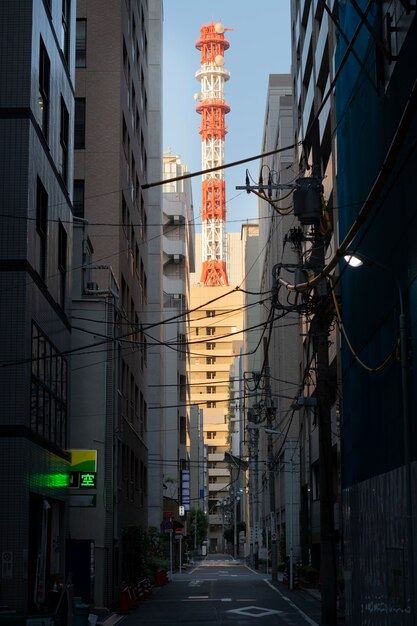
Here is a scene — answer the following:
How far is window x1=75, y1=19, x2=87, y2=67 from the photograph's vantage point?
45.7m

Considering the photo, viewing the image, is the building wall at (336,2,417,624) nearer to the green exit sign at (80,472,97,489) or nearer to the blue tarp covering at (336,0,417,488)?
the blue tarp covering at (336,0,417,488)

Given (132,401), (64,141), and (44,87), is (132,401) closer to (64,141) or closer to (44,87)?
(64,141)

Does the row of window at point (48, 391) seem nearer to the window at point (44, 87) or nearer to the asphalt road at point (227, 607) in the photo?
the window at point (44, 87)

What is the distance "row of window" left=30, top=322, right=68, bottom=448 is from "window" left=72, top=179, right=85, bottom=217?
14813 mm

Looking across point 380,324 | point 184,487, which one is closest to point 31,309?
point 380,324

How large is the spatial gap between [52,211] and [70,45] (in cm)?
634

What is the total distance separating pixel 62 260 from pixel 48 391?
4.71m

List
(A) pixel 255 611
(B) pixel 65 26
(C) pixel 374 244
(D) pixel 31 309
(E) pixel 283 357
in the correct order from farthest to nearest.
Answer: (E) pixel 283 357 → (A) pixel 255 611 → (B) pixel 65 26 → (D) pixel 31 309 → (C) pixel 374 244

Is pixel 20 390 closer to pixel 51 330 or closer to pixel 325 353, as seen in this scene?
pixel 51 330

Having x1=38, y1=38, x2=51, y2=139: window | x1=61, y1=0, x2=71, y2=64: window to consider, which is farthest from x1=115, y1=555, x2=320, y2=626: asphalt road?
x1=61, y1=0, x2=71, y2=64: window

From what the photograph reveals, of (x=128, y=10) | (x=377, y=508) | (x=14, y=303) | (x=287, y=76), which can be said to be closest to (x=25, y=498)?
(x=14, y=303)

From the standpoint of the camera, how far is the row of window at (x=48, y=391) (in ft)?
81.1

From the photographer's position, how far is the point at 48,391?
26484 millimetres

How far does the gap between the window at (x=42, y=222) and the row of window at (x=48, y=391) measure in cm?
177
